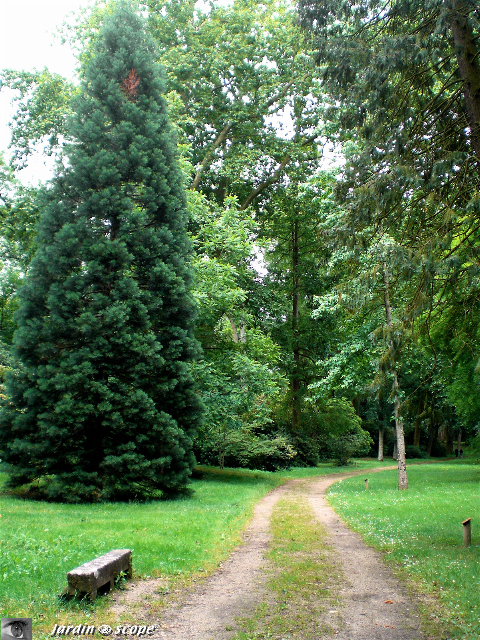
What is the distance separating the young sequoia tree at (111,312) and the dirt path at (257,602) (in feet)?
18.7

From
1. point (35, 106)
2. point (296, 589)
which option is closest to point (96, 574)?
point (296, 589)

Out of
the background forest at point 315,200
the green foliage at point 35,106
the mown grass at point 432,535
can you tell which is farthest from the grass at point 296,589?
the green foliage at point 35,106

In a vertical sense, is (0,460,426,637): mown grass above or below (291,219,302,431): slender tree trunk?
below

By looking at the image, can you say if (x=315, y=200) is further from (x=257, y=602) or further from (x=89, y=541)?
(x=257, y=602)

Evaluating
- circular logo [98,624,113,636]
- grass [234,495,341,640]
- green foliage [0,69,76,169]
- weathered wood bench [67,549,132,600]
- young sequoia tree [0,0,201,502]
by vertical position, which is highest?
green foliage [0,69,76,169]

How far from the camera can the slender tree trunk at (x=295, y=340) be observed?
105ft

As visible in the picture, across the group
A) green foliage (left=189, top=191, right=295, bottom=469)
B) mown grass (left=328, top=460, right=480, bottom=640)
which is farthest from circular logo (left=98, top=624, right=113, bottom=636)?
green foliage (left=189, top=191, right=295, bottom=469)

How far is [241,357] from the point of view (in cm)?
1862

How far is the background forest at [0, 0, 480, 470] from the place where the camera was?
8.17m

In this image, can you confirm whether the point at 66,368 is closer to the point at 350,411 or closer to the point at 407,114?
the point at 407,114

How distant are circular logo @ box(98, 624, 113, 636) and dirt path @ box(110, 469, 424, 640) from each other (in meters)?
0.42

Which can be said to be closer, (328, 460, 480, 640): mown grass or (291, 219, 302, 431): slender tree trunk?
(328, 460, 480, 640): mown grass

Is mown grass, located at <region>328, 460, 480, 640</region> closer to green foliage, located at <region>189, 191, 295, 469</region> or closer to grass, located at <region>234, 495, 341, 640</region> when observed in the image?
grass, located at <region>234, 495, 341, 640</region>

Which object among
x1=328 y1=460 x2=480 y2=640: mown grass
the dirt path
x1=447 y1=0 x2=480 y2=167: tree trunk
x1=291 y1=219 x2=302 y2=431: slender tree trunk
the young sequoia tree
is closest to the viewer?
the dirt path
